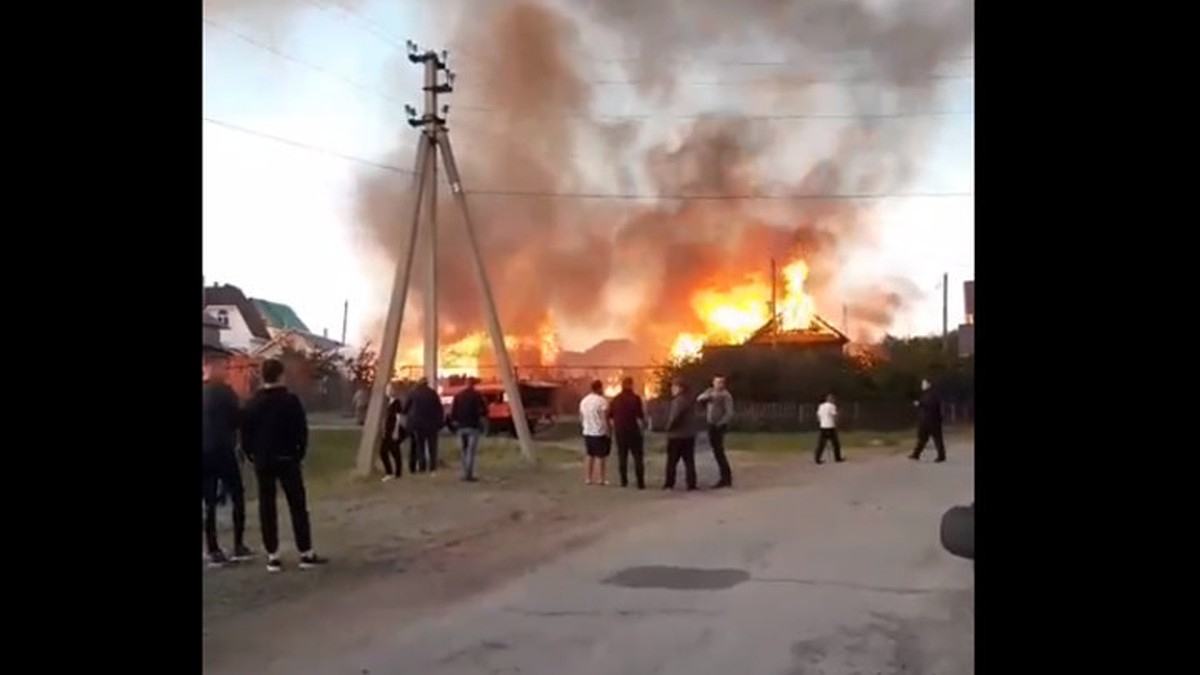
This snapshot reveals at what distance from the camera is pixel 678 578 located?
2.79 m

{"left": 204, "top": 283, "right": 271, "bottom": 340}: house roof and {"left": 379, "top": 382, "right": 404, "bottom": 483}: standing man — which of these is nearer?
{"left": 204, "top": 283, "right": 271, "bottom": 340}: house roof

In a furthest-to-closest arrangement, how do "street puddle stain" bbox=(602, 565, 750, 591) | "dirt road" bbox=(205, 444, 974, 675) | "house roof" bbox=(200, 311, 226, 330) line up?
"street puddle stain" bbox=(602, 565, 750, 591)
"house roof" bbox=(200, 311, 226, 330)
"dirt road" bbox=(205, 444, 974, 675)

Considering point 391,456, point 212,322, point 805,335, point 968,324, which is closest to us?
point 968,324

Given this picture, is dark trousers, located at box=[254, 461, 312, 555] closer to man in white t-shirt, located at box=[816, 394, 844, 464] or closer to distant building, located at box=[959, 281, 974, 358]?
man in white t-shirt, located at box=[816, 394, 844, 464]

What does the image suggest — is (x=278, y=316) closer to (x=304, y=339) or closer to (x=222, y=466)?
(x=304, y=339)

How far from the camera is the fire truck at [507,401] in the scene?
11.1 ft

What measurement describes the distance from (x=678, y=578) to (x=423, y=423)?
1.07 m

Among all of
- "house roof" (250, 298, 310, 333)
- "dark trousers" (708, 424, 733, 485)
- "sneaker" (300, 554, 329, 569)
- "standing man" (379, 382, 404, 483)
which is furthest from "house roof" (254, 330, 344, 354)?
"dark trousers" (708, 424, 733, 485)

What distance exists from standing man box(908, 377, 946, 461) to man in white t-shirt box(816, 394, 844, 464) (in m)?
0.27

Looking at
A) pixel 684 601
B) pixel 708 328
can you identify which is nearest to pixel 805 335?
pixel 708 328

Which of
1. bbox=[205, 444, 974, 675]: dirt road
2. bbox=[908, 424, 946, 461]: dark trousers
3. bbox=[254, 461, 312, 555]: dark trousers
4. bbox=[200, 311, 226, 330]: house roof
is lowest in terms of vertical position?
bbox=[205, 444, 974, 675]: dirt road

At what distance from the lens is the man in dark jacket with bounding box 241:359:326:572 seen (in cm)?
281
